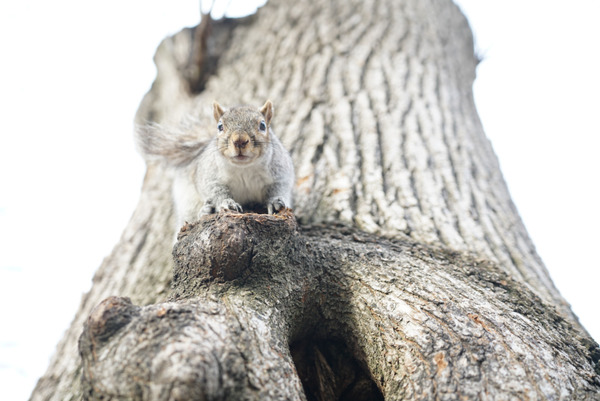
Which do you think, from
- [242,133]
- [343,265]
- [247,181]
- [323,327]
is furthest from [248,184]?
[323,327]

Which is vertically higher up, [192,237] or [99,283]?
[192,237]

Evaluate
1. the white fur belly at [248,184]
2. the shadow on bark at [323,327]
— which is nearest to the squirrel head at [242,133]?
the white fur belly at [248,184]

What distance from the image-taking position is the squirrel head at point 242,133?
235 centimetres

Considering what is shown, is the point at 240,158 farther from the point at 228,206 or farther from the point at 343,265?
the point at 343,265

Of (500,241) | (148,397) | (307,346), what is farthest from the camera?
(500,241)

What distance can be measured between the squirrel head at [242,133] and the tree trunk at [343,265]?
39 cm

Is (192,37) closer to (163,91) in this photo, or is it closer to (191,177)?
(163,91)

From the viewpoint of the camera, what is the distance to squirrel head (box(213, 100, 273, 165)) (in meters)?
2.35

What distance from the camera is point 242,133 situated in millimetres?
2355

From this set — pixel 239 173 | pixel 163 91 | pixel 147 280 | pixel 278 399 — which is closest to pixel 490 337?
pixel 278 399

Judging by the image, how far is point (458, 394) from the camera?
53.0 inches

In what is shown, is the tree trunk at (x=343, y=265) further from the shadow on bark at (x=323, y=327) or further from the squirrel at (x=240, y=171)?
the squirrel at (x=240, y=171)

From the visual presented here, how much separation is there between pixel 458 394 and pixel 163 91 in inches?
152

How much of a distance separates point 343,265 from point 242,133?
91cm
